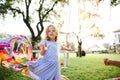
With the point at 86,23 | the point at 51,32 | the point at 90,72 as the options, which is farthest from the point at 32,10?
the point at 51,32

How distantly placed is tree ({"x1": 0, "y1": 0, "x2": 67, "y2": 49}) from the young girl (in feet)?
57.3

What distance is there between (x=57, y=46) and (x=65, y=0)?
1959 cm

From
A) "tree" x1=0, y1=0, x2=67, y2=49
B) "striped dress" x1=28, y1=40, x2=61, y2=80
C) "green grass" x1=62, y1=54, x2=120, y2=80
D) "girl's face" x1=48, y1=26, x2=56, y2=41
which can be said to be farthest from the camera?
"tree" x1=0, y1=0, x2=67, y2=49

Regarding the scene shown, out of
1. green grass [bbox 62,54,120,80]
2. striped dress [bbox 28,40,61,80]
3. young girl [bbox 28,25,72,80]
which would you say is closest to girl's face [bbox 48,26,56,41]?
young girl [bbox 28,25,72,80]

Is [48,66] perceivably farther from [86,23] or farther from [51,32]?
[86,23]

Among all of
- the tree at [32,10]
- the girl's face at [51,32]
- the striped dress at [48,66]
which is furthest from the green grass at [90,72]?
the tree at [32,10]

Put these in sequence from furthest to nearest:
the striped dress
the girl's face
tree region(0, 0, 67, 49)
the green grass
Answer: tree region(0, 0, 67, 49) → the green grass → the girl's face → the striped dress

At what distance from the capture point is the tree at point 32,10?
24.2 meters

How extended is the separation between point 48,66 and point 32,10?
1969 cm

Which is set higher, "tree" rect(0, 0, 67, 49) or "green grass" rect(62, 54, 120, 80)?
"tree" rect(0, 0, 67, 49)

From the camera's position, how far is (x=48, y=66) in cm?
612

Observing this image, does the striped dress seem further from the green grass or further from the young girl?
the green grass

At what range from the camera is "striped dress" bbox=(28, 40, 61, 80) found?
605 cm

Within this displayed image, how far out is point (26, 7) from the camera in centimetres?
2472
